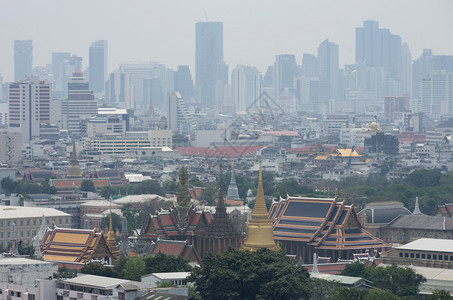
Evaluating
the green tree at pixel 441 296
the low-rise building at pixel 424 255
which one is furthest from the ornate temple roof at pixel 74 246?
the green tree at pixel 441 296

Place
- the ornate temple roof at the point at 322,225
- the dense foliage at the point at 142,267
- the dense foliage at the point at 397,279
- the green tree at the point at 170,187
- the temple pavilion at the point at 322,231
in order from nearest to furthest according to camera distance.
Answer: the dense foliage at the point at 397,279 < the dense foliage at the point at 142,267 < the temple pavilion at the point at 322,231 < the ornate temple roof at the point at 322,225 < the green tree at the point at 170,187

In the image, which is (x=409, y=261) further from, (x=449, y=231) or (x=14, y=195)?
(x=14, y=195)

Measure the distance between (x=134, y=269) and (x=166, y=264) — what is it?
4.38ft

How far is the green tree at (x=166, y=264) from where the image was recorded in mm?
64250

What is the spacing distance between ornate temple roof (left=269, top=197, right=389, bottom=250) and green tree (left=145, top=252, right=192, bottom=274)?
13563 millimetres

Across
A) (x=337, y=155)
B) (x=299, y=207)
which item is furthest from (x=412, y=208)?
(x=337, y=155)

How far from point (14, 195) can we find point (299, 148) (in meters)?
84.6

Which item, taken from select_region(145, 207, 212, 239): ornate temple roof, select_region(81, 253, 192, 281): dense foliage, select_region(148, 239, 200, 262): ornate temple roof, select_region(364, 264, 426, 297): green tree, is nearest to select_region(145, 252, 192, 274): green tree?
select_region(81, 253, 192, 281): dense foliage

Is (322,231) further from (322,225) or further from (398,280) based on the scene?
(398,280)

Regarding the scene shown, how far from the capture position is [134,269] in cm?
6475

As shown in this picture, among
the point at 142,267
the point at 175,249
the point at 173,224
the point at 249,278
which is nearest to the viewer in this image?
the point at 249,278

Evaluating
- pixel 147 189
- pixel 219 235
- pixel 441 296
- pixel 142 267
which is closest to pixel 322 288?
pixel 441 296

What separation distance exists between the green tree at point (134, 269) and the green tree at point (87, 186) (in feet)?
185

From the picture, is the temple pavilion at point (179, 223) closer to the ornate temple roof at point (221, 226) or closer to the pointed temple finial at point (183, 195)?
the pointed temple finial at point (183, 195)
